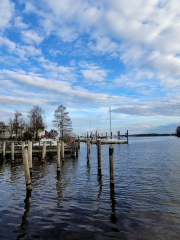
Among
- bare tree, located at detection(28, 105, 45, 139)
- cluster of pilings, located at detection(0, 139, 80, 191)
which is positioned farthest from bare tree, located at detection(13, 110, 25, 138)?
cluster of pilings, located at detection(0, 139, 80, 191)

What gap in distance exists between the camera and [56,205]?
30.1 ft

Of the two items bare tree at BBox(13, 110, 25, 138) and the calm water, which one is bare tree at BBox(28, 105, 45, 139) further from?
the calm water

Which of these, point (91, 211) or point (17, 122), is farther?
point (17, 122)

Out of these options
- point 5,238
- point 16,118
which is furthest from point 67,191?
point 16,118

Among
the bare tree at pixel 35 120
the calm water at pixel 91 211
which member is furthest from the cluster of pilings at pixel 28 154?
the bare tree at pixel 35 120

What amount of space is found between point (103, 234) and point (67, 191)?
18.1 ft

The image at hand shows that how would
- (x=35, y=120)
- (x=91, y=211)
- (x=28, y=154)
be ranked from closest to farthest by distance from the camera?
(x=91, y=211) → (x=28, y=154) → (x=35, y=120)

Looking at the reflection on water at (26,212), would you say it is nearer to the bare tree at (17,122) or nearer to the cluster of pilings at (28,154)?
the cluster of pilings at (28,154)

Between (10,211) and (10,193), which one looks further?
(10,193)

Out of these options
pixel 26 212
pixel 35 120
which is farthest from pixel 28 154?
pixel 35 120

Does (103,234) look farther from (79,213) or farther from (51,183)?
(51,183)

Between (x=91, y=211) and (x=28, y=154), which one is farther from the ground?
(x=28, y=154)

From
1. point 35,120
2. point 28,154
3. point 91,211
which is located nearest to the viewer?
point 91,211

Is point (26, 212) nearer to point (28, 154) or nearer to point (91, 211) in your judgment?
point (91, 211)
